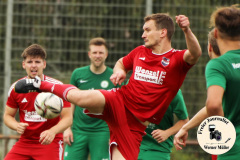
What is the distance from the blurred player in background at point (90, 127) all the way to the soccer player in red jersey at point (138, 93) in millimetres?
1940

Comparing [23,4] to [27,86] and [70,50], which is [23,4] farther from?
[27,86]

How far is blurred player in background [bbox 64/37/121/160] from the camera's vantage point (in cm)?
732

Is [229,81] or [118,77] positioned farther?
[118,77]

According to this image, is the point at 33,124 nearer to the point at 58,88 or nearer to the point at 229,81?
the point at 58,88

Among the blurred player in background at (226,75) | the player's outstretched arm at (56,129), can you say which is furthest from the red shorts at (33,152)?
the blurred player in background at (226,75)

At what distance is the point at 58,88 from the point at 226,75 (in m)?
2.28

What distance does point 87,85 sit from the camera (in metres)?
7.58

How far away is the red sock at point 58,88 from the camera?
5195mm

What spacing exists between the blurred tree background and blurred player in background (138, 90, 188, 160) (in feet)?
10.0

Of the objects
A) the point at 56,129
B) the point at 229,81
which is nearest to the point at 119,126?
the point at 56,129

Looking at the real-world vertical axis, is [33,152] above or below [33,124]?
below

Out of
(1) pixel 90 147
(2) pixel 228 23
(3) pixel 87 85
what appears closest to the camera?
(2) pixel 228 23

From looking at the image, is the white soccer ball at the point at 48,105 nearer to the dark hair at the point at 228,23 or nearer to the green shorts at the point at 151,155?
the green shorts at the point at 151,155

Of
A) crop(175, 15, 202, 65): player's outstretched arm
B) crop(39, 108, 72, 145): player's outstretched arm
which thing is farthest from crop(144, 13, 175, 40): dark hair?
crop(39, 108, 72, 145): player's outstretched arm
